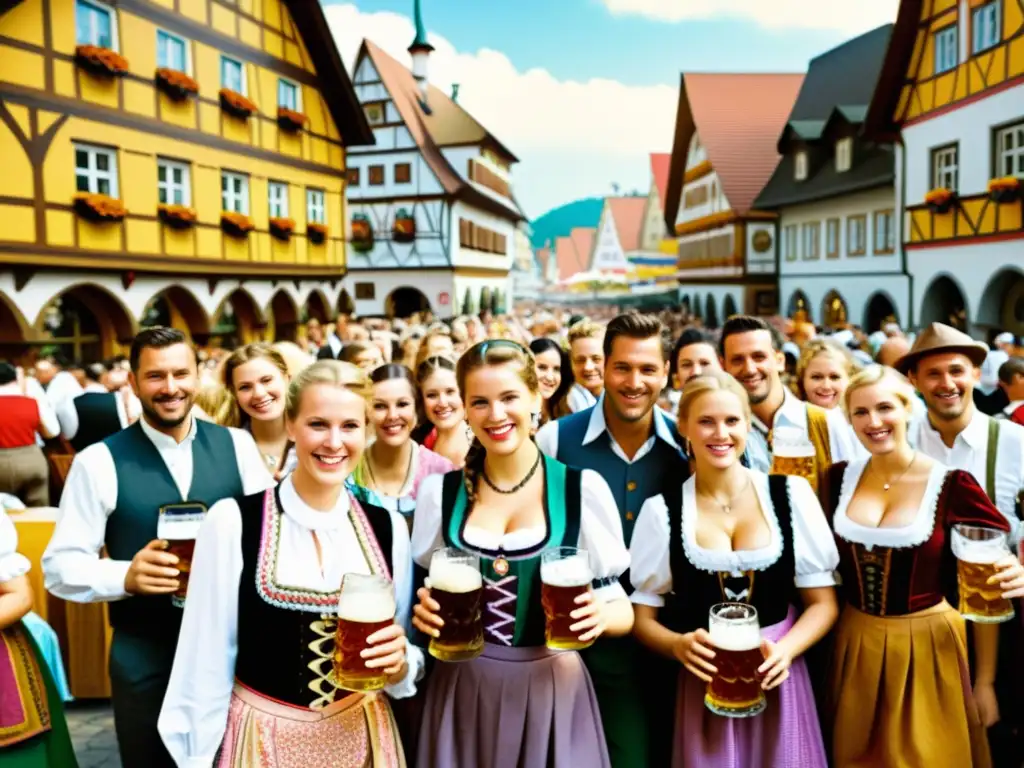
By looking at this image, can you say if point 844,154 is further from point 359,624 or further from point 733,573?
point 359,624

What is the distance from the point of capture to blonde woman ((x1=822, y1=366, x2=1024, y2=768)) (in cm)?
267

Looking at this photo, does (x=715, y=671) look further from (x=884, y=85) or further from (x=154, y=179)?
(x=884, y=85)

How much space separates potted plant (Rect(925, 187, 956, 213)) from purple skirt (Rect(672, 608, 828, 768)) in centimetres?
1556

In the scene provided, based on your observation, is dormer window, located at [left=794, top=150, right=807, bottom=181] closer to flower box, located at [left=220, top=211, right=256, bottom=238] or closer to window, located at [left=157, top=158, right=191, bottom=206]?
flower box, located at [left=220, top=211, right=256, bottom=238]

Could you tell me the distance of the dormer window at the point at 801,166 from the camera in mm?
25141

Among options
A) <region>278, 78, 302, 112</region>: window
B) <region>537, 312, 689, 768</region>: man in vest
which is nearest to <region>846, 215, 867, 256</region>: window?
<region>278, 78, 302, 112</region>: window

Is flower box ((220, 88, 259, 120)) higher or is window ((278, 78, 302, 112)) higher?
window ((278, 78, 302, 112))

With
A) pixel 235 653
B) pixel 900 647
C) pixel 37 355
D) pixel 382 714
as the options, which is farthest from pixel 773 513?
pixel 37 355

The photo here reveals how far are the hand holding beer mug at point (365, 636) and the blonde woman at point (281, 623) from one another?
0.10 m

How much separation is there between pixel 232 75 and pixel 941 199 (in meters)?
13.6

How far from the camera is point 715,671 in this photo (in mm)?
2301

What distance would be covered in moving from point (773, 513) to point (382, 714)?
129cm

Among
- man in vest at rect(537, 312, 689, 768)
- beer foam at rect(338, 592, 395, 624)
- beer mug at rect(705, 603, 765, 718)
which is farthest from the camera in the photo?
man in vest at rect(537, 312, 689, 768)

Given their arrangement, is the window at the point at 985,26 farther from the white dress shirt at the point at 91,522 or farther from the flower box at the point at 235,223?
the white dress shirt at the point at 91,522
